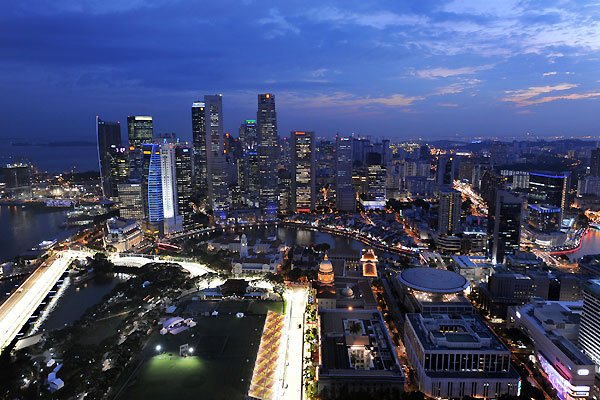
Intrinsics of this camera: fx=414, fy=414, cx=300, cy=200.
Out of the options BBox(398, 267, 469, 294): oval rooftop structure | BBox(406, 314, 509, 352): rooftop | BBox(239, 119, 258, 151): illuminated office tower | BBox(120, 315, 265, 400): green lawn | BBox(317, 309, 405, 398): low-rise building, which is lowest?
BBox(120, 315, 265, 400): green lawn

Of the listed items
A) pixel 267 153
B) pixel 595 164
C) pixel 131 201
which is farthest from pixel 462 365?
pixel 595 164

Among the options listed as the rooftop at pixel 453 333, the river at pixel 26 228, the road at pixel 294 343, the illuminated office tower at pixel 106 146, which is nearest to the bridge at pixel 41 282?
the river at pixel 26 228

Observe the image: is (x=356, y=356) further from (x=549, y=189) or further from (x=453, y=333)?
(x=549, y=189)

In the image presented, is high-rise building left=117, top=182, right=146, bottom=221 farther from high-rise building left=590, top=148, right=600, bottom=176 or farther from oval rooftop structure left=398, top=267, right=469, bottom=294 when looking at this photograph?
high-rise building left=590, top=148, right=600, bottom=176

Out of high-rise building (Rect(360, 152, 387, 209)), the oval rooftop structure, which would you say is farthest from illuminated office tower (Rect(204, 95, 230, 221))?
the oval rooftop structure

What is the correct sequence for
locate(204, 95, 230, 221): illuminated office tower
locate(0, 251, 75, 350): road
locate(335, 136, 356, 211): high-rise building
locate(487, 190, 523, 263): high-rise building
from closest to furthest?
locate(0, 251, 75, 350): road
locate(487, 190, 523, 263): high-rise building
locate(204, 95, 230, 221): illuminated office tower
locate(335, 136, 356, 211): high-rise building

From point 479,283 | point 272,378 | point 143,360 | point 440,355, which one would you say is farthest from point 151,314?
point 479,283
